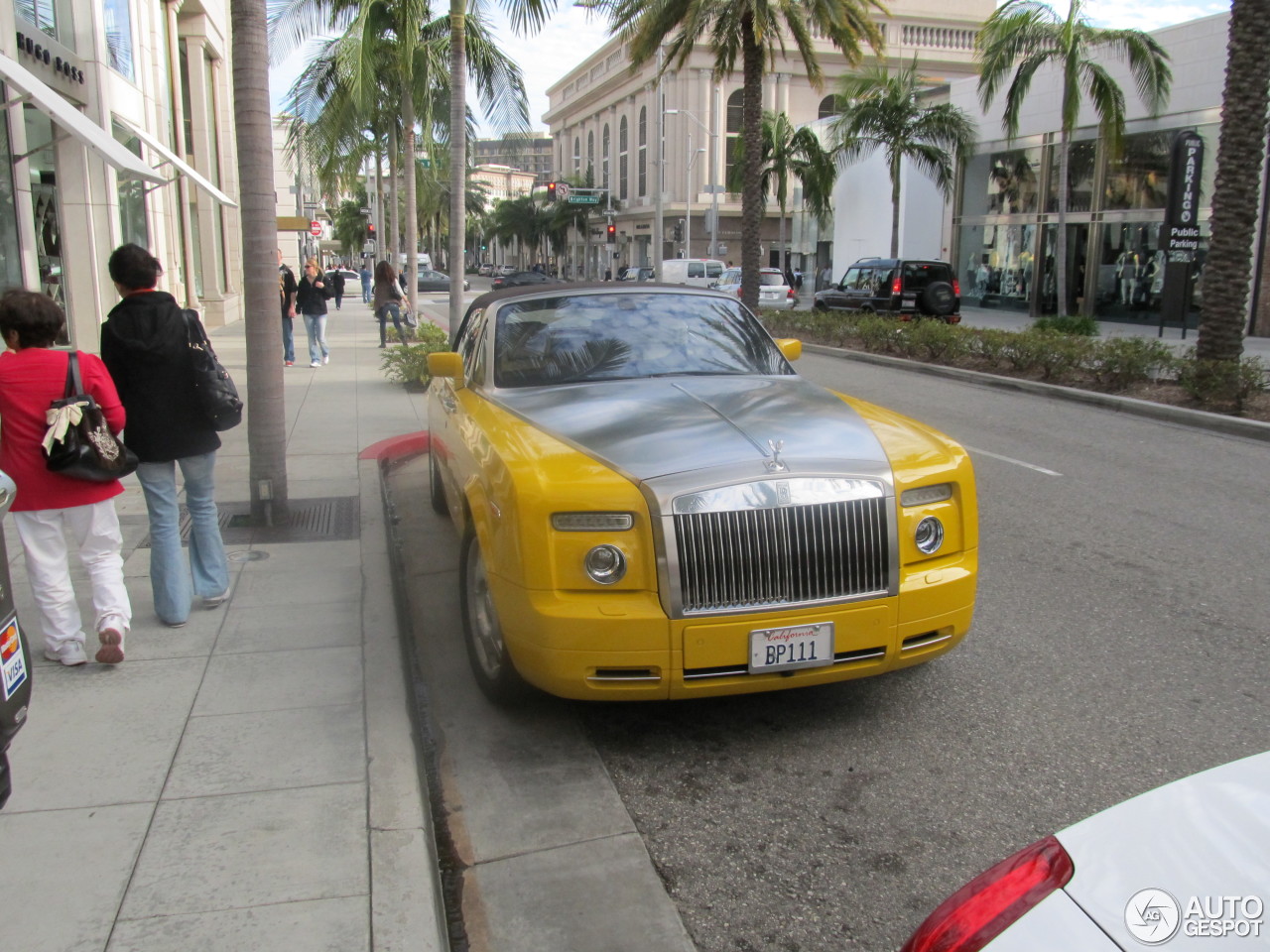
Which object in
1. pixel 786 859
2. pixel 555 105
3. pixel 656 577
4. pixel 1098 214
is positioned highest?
pixel 555 105

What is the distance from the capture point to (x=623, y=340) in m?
5.68

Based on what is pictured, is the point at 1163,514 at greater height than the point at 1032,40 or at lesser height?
lesser

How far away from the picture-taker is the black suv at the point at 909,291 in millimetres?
23969

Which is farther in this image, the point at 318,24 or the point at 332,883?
the point at 318,24

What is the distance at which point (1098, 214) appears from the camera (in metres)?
30.1

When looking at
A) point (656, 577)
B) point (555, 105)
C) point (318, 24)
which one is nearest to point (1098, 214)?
point (318, 24)

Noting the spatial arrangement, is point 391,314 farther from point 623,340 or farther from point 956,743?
point 956,743

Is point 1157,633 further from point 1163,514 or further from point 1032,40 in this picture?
point 1032,40

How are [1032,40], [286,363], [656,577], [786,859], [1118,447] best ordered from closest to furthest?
[786,859]
[656,577]
[1118,447]
[286,363]
[1032,40]

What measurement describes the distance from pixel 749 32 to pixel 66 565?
66.1 feet

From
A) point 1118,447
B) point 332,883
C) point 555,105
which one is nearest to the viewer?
point 332,883

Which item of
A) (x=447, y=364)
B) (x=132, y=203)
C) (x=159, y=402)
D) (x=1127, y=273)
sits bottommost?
(x=159, y=402)

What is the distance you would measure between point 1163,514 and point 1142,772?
444cm

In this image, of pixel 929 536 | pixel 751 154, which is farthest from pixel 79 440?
pixel 751 154
